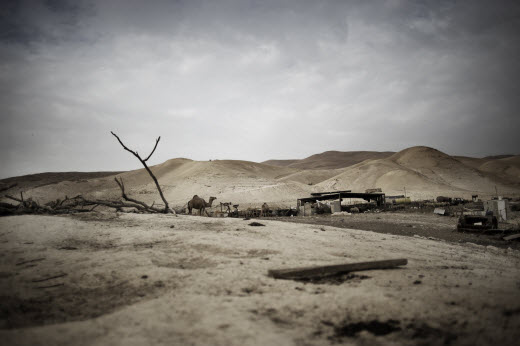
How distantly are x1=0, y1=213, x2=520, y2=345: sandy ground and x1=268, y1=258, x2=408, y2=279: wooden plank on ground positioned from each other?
0.39 ft

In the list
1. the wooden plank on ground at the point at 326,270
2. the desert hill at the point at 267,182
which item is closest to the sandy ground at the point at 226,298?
the wooden plank on ground at the point at 326,270

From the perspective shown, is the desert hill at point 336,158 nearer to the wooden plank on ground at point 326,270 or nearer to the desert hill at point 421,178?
the desert hill at point 421,178

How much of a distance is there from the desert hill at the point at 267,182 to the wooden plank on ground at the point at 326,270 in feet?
96.3

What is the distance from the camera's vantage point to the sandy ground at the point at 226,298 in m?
2.55

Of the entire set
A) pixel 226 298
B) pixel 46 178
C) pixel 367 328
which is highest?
pixel 46 178

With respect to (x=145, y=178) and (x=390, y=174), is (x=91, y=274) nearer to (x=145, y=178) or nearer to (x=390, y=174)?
(x=390, y=174)

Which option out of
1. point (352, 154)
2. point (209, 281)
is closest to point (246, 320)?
point (209, 281)

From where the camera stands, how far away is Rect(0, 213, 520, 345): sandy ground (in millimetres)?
2551

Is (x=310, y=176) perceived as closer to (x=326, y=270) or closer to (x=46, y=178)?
(x=46, y=178)

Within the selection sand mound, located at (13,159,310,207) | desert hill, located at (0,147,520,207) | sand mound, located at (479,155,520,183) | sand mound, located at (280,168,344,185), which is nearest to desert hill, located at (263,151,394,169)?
sand mound, located at (280,168,344,185)

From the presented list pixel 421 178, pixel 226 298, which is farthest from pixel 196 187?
pixel 226 298

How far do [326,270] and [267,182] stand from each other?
44.6 meters

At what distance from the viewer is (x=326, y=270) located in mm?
4121

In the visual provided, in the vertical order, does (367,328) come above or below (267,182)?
below
